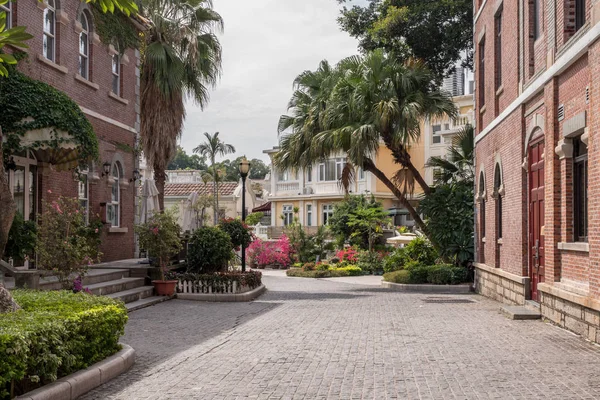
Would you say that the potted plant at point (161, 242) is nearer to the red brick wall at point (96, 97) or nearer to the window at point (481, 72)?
the red brick wall at point (96, 97)

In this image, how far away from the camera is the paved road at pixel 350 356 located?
769 centimetres

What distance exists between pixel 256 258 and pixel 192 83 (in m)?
15.5

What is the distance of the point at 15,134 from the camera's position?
15.4 m

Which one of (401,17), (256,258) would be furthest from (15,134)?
(256,258)

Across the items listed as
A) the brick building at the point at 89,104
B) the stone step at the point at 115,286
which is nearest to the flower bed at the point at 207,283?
the stone step at the point at 115,286

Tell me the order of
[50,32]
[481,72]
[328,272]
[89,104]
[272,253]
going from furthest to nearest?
[272,253] < [328,272] < [481,72] < [89,104] < [50,32]

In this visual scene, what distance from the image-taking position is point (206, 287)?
62.6ft

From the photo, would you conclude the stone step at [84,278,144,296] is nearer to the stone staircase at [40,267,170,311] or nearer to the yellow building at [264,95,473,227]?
the stone staircase at [40,267,170,311]

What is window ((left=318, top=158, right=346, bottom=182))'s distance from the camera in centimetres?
5134

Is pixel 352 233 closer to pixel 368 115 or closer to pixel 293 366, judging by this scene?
pixel 368 115

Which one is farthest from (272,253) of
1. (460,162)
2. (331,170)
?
(460,162)

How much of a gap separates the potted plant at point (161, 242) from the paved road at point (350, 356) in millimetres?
2046

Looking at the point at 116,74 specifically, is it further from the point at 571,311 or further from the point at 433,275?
the point at 571,311

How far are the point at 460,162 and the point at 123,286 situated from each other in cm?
1343
